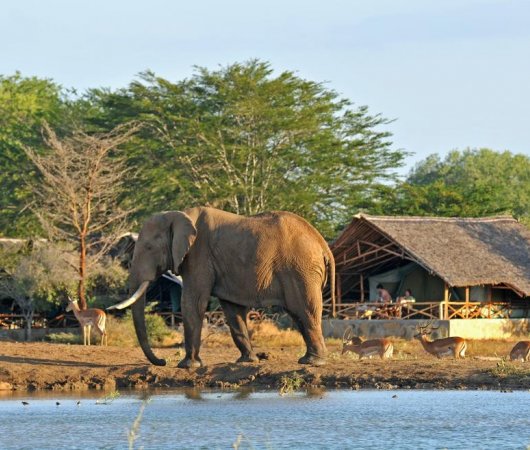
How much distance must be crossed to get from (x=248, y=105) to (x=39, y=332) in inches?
642

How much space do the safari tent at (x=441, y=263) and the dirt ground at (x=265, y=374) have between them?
44.3 ft

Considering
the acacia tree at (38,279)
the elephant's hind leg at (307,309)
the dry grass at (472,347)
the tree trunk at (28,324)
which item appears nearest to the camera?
the elephant's hind leg at (307,309)

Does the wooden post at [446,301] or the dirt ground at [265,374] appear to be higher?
the wooden post at [446,301]

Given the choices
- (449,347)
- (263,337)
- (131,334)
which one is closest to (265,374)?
(449,347)

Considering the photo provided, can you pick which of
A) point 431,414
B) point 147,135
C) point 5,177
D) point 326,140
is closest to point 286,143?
point 326,140

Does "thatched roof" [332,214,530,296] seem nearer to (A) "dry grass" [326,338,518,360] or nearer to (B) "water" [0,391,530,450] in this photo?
(A) "dry grass" [326,338,518,360]

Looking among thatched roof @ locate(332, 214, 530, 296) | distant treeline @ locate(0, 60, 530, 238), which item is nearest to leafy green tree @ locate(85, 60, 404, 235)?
distant treeline @ locate(0, 60, 530, 238)

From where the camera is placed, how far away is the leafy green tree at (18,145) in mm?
51531

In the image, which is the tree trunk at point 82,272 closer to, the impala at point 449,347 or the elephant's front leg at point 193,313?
the impala at point 449,347

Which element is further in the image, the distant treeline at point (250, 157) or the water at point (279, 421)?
the distant treeline at point (250, 157)

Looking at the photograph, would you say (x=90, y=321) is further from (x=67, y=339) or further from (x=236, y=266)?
(x=236, y=266)

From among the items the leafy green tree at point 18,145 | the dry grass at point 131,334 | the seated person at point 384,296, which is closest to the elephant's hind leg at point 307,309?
the dry grass at point 131,334

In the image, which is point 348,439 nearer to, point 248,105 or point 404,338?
point 404,338

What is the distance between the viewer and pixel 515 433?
16.7 m
